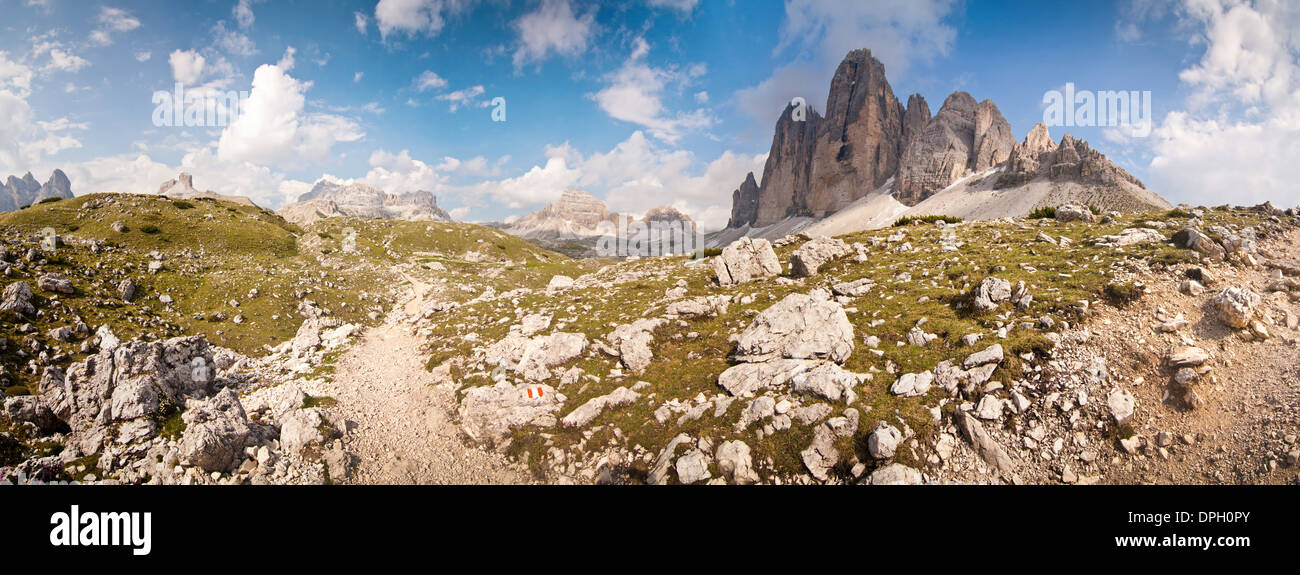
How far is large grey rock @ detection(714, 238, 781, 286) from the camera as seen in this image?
92.6 ft

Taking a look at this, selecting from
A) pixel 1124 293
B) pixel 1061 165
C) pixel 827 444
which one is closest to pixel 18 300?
pixel 827 444

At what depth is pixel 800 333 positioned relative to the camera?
16.2 metres

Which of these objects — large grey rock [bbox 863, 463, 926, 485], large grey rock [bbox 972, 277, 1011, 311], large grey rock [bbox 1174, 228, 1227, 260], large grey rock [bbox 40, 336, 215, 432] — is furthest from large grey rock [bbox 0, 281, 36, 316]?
large grey rock [bbox 1174, 228, 1227, 260]

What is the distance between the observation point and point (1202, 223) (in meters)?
20.1

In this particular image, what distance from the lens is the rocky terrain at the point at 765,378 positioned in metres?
10.3

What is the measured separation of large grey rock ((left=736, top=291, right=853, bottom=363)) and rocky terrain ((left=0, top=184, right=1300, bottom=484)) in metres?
0.10

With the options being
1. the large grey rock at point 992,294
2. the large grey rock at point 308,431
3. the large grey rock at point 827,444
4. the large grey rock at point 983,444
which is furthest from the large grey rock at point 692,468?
the large grey rock at point 992,294

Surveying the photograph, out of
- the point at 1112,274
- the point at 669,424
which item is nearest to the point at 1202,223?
the point at 1112,274

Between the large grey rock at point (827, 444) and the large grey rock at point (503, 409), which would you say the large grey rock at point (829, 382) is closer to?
the large grey rock at point (827, 444)

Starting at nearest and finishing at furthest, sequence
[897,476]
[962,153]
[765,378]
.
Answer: [897,476]
[765,378]
[962,153]

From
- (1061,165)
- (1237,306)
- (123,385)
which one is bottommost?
(123,385)

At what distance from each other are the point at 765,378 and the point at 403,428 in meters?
15.1

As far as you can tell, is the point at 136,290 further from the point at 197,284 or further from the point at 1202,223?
the point at 1202,223

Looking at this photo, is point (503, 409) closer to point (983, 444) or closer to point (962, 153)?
point (983, 444)
